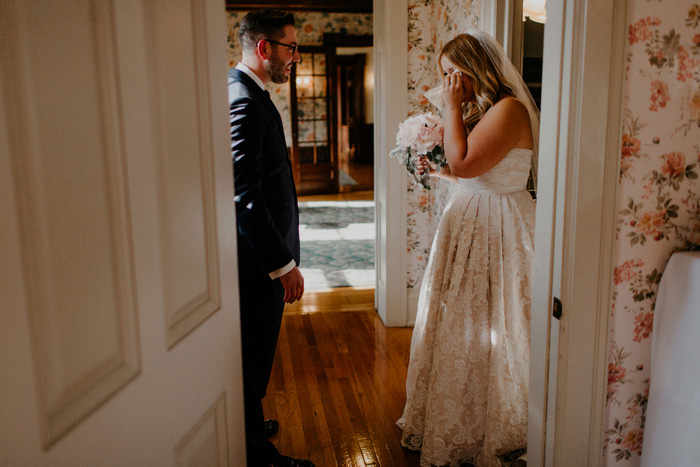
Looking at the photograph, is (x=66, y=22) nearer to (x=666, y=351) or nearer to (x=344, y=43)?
(x=666, y=351)

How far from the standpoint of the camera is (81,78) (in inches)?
22.4

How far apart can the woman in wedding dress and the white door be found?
4.14 ft

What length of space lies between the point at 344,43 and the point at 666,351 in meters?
8.93

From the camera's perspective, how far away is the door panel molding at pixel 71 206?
501 mm

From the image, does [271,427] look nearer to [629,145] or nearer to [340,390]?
[340,390]

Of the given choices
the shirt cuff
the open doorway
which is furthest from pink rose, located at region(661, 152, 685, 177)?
the open doorway

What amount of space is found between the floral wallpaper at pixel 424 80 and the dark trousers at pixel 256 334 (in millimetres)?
1577

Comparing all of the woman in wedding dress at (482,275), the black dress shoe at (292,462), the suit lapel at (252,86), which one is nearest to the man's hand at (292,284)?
the suit lapel at (252,86)

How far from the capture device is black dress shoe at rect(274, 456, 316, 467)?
2051 millimetres

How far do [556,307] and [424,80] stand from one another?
2.44 meters

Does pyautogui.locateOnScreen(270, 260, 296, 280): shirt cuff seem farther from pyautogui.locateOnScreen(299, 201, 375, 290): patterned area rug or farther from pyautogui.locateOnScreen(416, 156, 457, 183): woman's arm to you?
pyautogui.locateOnScreen(299, 201, 375, 290): patterned area rug

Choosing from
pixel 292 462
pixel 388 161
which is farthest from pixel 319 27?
pixel 292 462

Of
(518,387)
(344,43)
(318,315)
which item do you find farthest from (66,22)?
(344,43)

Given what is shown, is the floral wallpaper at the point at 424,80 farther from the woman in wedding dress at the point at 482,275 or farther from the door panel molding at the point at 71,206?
the door panel molding at the point at 71,206
